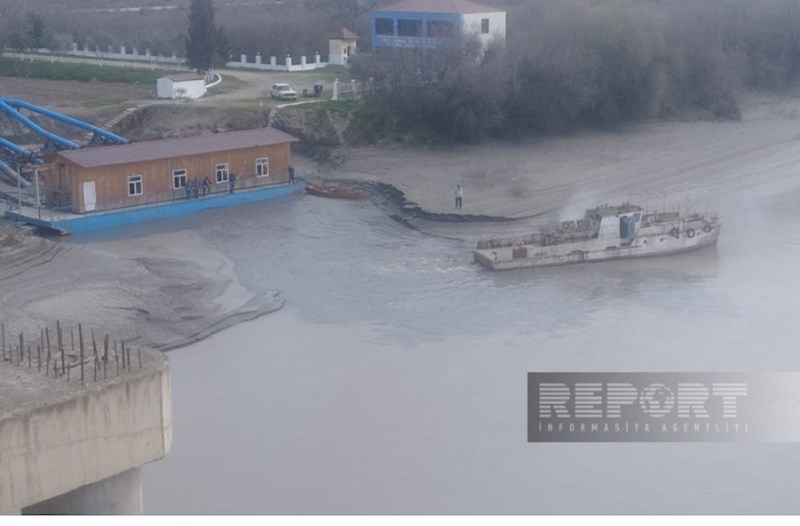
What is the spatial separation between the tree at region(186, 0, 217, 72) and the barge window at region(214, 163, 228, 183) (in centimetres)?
879

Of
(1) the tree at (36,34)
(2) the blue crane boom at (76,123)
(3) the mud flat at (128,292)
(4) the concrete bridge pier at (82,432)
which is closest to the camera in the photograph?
(4) the concrete bridge pier at (82,432)

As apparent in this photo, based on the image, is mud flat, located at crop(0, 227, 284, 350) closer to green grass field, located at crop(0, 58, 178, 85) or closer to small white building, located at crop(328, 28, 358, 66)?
green grass field, located at crop(0, 58, 178, 85)

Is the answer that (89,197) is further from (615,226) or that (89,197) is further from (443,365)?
(443,365)

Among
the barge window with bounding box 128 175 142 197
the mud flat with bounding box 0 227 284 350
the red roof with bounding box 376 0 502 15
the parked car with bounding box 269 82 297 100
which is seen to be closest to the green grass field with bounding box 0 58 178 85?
the parked car with bounding box 269 82 297 100

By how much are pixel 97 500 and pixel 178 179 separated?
16684 millimetres

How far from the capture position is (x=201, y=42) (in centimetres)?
3134

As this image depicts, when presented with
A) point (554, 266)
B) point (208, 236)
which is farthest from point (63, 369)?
point (208, 236)

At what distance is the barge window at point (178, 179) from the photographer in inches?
883

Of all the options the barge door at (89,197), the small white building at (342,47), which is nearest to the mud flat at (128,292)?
the barge door at (89,197)

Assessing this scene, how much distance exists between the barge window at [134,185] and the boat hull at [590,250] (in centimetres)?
669

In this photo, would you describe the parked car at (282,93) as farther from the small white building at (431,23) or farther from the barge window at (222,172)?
the barge window at (222,172)

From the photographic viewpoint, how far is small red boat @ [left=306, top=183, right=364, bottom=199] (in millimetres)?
23266

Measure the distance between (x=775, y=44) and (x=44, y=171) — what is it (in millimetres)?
23589

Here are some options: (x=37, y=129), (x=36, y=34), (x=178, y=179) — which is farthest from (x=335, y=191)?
(x=36, y=34)
